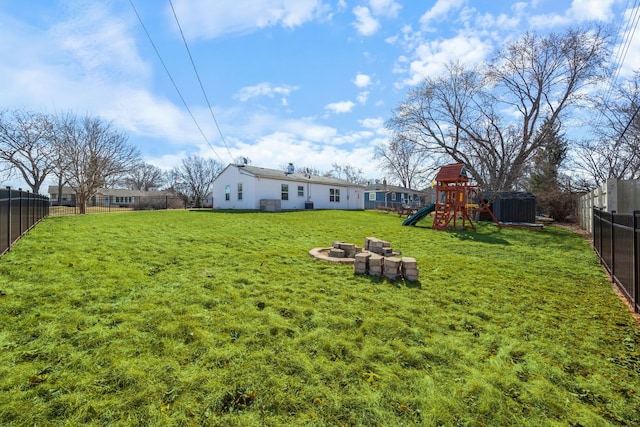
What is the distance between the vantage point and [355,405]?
2240 mm

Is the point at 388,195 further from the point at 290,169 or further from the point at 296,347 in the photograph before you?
the point at 296,347

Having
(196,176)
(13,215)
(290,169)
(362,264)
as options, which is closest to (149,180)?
(196,176)

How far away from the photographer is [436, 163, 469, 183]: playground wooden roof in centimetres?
1477

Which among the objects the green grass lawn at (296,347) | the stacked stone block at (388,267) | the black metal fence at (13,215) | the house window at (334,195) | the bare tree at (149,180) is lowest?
the green grass lawn at (296,347)

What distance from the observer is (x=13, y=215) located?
6109 mm

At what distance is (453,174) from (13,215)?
16105 millimetres

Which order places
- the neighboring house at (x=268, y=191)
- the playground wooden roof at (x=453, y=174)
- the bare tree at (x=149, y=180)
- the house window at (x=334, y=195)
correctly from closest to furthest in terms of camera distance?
the playground wooden roof at (x=453, y=174), the neighboring house at (x=268, y=191), the house window at (x=334, y=195), the bare tree at (x=149, y=180)

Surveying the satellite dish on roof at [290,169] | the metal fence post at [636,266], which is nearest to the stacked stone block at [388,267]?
the metal fence post at [636,266]

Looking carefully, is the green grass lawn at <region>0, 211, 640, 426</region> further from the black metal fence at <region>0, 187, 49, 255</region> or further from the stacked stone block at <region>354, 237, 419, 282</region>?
the black metal fence at <region>0, 187, 49, 255</region>

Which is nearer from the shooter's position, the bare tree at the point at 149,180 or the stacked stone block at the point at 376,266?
the stacked stone block at the point at 376,266

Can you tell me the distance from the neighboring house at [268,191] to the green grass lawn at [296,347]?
1485 centimetres

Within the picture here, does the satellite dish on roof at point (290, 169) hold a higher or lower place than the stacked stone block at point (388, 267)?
higher

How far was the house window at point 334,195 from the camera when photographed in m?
26.0

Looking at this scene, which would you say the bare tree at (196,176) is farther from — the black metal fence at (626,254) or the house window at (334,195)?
the black metal fence at (626,254)
